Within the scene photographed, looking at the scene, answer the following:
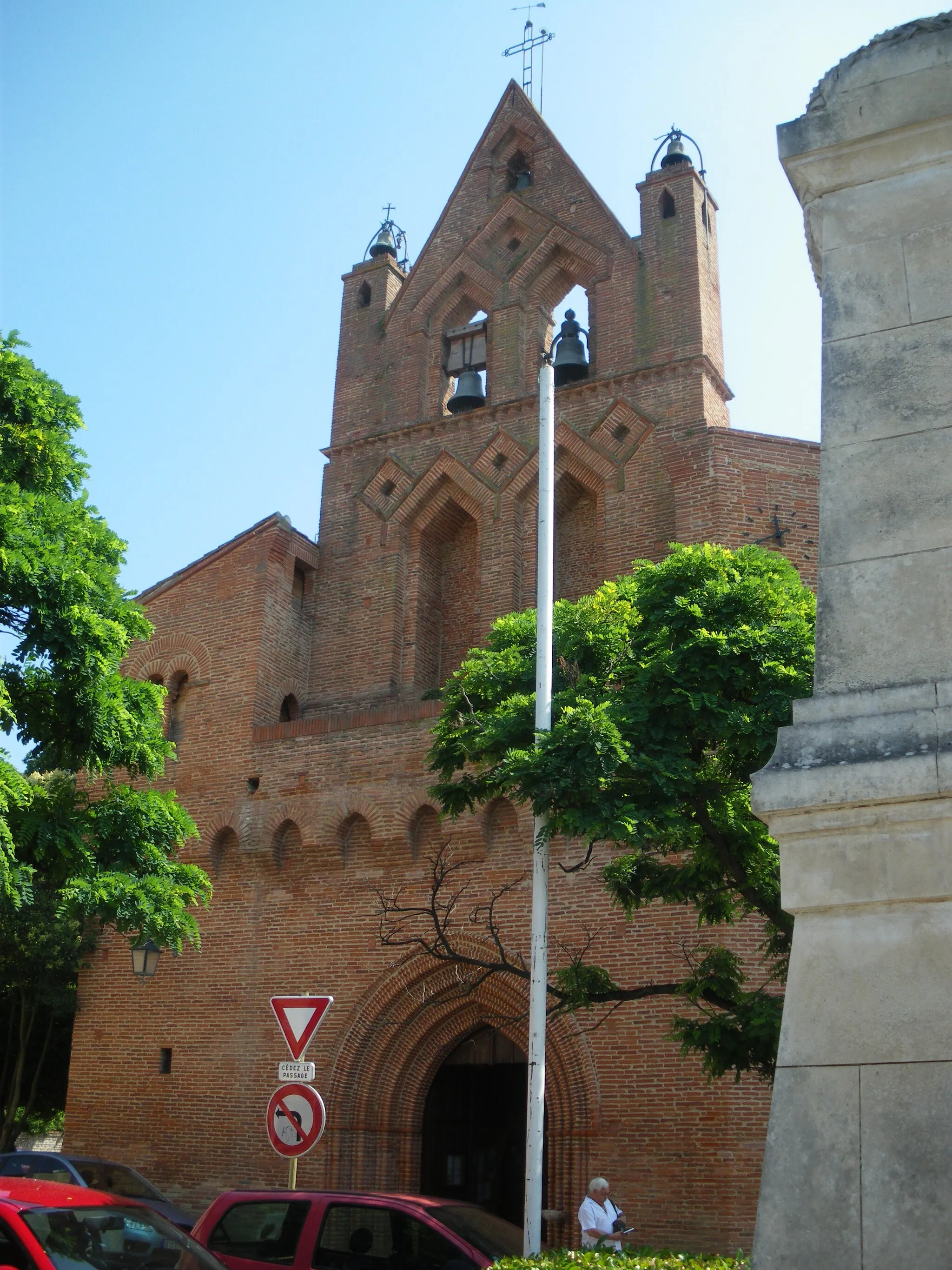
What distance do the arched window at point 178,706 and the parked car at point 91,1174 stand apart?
5291mm

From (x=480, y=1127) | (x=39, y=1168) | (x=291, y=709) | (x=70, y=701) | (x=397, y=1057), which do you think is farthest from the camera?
(x=291, y=709)

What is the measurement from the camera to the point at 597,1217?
28.8 feet

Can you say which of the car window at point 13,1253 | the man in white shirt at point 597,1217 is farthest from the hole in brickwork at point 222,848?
the car window at point 13,1253

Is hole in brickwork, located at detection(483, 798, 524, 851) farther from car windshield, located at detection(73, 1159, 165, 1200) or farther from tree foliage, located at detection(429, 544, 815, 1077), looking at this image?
car windshield, located at detection(73, 1159, 165, 1200)

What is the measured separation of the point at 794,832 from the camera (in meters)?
3.74

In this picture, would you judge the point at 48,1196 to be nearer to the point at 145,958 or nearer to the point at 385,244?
the point at 145,958

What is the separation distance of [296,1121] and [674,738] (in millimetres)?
3428

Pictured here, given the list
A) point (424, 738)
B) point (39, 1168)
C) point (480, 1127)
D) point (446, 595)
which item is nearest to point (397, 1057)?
point (480, 1127)

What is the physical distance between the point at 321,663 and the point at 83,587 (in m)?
6.31

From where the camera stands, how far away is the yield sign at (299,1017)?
826cm

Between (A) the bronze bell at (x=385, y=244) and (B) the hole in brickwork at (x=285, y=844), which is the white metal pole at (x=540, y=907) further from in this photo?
(A) the bronze bell at (x=385, y=244)

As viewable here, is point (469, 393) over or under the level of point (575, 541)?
over

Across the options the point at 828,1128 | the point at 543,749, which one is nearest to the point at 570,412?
the point at 543,749

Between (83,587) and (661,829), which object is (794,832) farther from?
(83,587)
